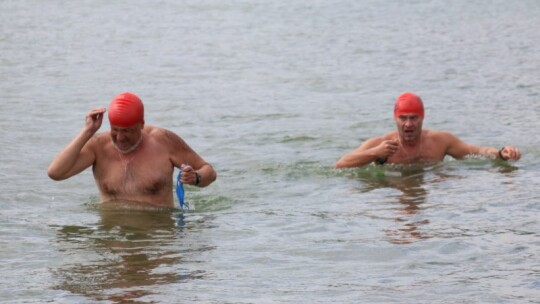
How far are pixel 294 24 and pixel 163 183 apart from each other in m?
24.5

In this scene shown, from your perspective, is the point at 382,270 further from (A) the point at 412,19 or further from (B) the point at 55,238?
(A) the point at 412,19

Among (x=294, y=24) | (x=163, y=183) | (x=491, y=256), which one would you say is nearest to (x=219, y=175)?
(x=163, y=183)

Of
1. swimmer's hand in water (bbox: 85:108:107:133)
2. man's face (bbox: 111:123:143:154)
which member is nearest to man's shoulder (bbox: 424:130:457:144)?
man's face (bbox: 111:123:143:154)

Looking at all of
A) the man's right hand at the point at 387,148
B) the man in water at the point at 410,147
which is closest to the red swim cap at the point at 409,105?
the man in water at the point at 410,147

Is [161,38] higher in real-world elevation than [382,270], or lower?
higher

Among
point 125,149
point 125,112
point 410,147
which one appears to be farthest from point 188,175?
point 410,147

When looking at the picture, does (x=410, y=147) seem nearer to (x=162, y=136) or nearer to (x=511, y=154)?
(x=511, y=154)

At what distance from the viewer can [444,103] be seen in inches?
889

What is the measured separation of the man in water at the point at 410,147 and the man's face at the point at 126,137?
12.2 feet

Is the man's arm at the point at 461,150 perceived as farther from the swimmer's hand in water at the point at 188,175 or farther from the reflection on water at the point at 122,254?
the swimmer's hand in water at the point at 188,175

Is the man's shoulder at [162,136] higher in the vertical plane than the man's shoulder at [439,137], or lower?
higher

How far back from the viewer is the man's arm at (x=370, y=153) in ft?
49.4

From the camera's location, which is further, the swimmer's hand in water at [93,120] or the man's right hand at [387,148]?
the man's right hand at [387,148]

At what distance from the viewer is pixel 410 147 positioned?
1575cm
